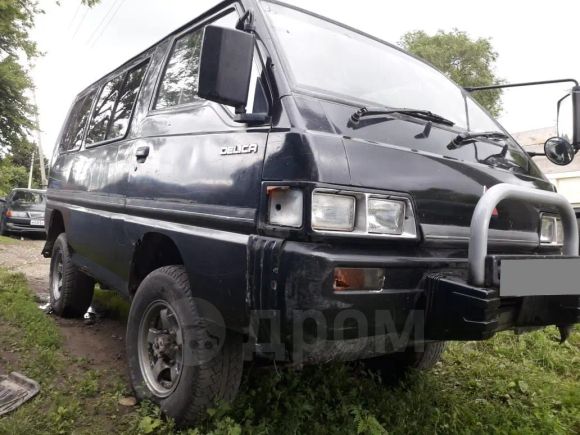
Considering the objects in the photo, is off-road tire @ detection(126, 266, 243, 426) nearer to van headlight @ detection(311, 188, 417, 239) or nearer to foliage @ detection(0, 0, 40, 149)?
van headlight @ detection(311, 188, 417, 239)

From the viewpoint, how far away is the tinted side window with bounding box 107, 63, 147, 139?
10.8ft

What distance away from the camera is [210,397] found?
2.16 metres

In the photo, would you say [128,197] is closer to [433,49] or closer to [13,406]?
[13,406]

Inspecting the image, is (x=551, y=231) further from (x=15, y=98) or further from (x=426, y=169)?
(x=15, y=98)

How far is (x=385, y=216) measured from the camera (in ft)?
5.91

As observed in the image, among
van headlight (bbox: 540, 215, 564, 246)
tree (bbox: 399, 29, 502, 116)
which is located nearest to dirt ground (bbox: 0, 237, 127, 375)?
van headlight (bbox: 540, 215, 564, 246)

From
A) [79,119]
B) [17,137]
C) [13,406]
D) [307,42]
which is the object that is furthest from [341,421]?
[17,137]

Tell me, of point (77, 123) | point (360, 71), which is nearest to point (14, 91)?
point (77, 123)

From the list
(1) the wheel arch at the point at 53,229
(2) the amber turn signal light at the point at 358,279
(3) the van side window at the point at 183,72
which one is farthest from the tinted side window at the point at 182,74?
(1) the wheel arch at the point at 53,229

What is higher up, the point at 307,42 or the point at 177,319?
the point at 307,42

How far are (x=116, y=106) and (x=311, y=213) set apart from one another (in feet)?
8.56

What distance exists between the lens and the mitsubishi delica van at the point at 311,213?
172 cm

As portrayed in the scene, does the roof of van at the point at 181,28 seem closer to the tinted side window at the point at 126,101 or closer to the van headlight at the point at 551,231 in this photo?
the tinted side window at the point at 126,101

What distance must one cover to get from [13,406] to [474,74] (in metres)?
22.3
